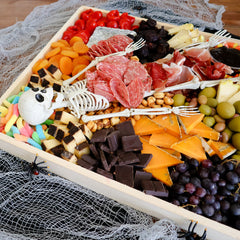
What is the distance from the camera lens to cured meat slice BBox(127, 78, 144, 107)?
127 cm

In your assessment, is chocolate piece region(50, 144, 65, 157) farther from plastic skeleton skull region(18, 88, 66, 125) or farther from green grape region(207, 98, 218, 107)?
green grape region(207, 98, 218, 107)

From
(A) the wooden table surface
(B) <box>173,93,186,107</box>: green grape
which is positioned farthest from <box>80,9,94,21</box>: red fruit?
Answer: (B) <box>173,93,186,107</box>: green grape

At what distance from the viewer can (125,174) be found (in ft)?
3.55

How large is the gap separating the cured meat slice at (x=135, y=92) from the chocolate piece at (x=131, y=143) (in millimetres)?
213

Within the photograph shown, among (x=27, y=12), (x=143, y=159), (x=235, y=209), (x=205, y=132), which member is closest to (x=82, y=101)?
(x=143, y=159)

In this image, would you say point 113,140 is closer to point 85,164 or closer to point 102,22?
point 85,164

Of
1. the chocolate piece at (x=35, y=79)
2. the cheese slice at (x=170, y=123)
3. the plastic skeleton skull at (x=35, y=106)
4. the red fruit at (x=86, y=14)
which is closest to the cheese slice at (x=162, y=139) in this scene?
the cheese slice at (x=170, y=123)

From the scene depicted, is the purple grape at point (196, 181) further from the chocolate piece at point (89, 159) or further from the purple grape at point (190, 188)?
the chocolate piece at point (89, 159)

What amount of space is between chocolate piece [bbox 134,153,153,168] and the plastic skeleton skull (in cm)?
53

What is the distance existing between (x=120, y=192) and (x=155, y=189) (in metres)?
0.15

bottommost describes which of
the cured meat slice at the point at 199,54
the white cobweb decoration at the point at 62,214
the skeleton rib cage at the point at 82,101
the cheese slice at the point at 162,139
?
the white cobweb decoration at the point at 62,214

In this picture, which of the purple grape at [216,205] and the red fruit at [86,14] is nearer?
the purple grape at [216,205]

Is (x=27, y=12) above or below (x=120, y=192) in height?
above

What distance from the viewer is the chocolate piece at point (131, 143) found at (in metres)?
1.13
